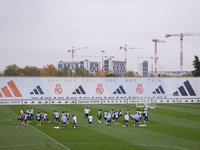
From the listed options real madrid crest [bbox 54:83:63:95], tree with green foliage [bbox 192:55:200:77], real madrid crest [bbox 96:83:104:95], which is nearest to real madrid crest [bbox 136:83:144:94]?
real madrid crest [bbox 96:83:104:95]

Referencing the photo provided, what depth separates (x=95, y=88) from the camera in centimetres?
6762

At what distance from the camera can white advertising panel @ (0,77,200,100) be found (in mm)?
63688

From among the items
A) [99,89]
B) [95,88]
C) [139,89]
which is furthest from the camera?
[139,89]

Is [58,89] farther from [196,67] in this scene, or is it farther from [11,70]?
[11,70]

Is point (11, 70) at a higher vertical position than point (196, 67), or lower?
higher

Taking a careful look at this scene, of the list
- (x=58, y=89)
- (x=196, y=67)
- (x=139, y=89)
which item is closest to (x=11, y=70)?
(x=58, y=89)

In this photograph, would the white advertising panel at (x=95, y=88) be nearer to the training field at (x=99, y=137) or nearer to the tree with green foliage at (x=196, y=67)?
the tree with green foliage at (x=196, y=67)

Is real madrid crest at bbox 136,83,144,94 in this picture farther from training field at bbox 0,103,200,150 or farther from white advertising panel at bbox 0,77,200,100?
training field at bbox 0,103,200,150

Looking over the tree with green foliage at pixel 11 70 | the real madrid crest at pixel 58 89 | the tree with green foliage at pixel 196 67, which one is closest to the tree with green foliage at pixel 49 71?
the tree with green foliage at pixel 11 70

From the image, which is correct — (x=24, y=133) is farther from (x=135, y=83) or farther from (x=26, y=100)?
(x=135, y=83)

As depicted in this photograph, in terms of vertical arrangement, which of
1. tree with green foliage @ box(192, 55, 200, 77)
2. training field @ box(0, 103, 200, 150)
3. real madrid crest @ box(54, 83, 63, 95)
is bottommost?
training field @ box(0, 103, 200, 150)

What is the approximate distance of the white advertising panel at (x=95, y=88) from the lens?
2507 inches

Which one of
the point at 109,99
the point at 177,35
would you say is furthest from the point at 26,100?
the point at 177,35

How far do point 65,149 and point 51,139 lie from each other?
3988mm
